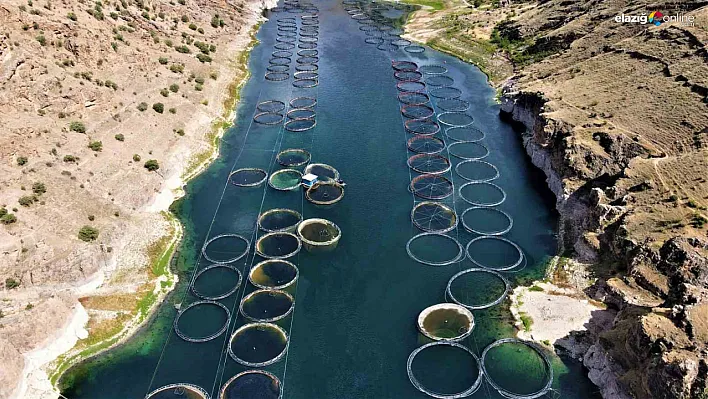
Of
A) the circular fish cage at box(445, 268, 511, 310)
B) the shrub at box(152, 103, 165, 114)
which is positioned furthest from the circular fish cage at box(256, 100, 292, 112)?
the circular fish cage at box(445, 268, 511, 310)

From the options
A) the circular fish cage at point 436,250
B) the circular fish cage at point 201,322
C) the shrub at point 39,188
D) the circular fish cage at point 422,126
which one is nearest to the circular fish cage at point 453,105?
the circular fish cage at point 422,126

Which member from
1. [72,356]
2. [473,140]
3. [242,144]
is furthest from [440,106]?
[72,356]

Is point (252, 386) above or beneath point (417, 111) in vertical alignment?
beneath

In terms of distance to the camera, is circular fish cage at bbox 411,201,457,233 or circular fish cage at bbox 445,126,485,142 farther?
circular fish cage at bbox 445,126,485,142

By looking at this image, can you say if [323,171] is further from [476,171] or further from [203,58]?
[203,58]

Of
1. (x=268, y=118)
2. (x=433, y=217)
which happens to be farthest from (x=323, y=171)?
(x=268, y=118)

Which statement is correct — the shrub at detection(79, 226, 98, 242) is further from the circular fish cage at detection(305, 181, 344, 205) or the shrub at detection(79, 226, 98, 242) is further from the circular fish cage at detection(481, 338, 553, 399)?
the circular fish cage at detection(481, 338, 553, 399)

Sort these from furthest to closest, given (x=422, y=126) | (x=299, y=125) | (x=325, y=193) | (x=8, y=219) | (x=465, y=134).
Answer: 1. (x=299, y=125)
2. (x=422, y=126)
3. (x=465, y=134)
4. (x=325, y=193)
5. (x=8, y=219)
